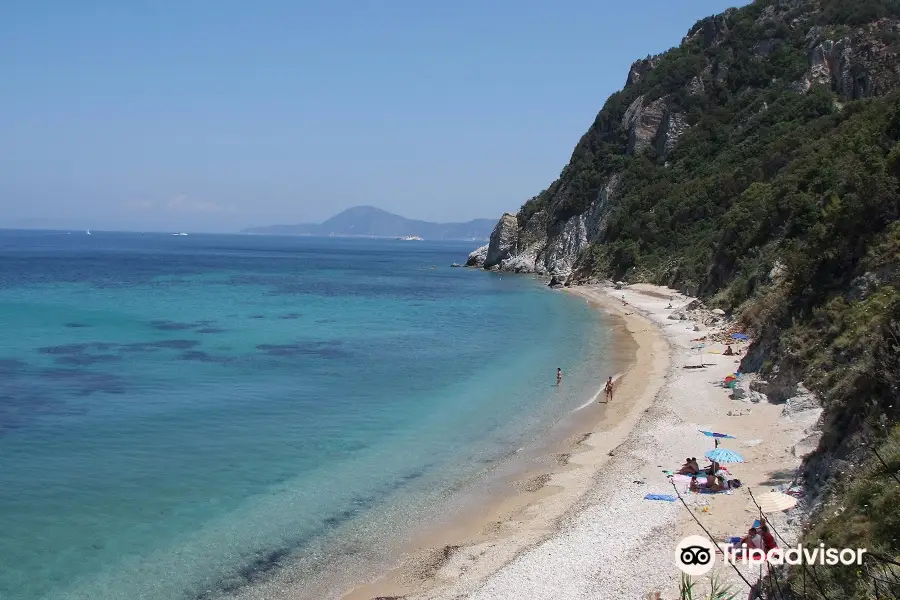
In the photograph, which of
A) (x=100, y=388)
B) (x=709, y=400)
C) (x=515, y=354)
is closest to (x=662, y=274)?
(x=515, y=354)

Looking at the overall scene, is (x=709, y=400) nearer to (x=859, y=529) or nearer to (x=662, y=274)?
(x=859, y=529)

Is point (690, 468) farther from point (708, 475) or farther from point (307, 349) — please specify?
point (307, 349)

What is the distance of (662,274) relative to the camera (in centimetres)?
7038

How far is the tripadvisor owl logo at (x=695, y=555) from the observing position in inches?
511

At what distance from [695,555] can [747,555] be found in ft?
3.37

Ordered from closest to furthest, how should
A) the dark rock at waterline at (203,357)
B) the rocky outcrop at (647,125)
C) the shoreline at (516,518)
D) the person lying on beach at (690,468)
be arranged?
the shoreline at (516,518), the person lying on beach at (690,468), the dark rock at waterline at (203,357), the rocky outcrop at (647,125)

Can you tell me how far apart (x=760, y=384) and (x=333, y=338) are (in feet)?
91.4

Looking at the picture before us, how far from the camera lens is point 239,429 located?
25141 millimetres

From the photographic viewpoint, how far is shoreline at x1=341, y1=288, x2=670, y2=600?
14.6m

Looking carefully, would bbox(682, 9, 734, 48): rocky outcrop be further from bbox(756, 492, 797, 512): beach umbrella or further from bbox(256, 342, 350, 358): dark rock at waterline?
bbox(756, 492, 797, 512): beach umbrella

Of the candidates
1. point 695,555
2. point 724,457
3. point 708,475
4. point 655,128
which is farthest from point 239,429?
point 655,128

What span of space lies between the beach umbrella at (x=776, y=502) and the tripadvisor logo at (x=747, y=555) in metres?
1.17

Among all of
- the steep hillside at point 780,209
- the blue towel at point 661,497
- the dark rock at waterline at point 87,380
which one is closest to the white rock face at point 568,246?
the steep hillside at point 780,209

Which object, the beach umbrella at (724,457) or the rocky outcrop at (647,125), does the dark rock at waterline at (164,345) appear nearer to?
the beach umbrella at (724,457)
